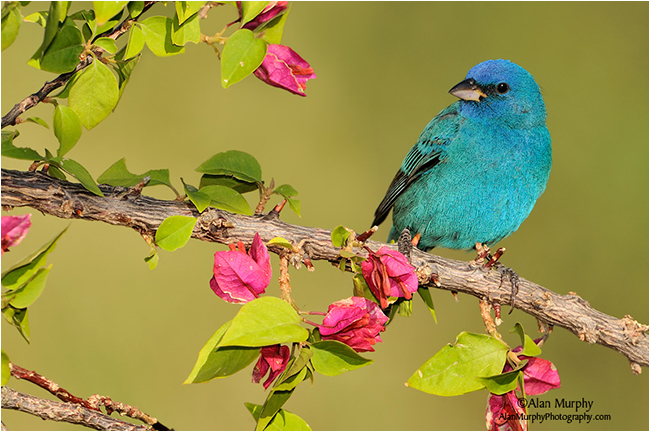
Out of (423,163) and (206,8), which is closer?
(206,8)

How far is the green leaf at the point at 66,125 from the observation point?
1724mm

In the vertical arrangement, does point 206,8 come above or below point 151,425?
above

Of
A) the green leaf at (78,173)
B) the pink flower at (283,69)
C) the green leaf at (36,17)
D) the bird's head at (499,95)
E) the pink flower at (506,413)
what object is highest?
the bird's head at (499,95)

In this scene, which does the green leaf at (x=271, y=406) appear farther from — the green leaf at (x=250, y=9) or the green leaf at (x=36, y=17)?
the green leaf at (x=36, y=17)

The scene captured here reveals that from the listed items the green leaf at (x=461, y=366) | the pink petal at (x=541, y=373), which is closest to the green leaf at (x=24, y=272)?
the green leaf at (x=461, y=366)

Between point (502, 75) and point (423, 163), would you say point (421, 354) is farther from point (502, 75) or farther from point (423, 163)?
point (502, 75)

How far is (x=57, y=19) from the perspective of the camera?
1.50 meters

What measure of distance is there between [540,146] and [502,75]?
0.54 m

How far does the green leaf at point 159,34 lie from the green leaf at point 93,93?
0.15 metres

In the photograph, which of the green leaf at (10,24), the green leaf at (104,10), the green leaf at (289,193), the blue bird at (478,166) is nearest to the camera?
the green leaf at (10,24)

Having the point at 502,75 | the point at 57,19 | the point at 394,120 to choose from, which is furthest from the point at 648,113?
the point at 57,19

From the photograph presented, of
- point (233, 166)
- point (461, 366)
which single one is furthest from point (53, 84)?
point (461, 366)

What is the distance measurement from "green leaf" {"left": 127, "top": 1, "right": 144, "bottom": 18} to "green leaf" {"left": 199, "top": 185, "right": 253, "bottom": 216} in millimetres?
598

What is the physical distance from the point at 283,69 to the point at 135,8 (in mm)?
480
